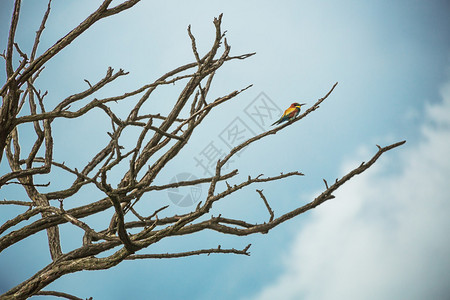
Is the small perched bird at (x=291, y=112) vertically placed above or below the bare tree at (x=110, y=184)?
above

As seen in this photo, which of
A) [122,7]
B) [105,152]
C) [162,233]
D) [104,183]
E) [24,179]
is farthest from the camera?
[105,152]

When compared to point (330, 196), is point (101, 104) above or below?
above

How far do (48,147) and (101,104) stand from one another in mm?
678

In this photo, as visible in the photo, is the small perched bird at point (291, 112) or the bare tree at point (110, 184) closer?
the bare tree at point (110, 184)

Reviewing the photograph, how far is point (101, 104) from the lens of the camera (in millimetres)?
2363

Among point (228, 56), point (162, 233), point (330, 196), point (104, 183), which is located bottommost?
point (330, 196)

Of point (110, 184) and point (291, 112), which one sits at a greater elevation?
point (291, 112)

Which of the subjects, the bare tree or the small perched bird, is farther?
the small perched bird

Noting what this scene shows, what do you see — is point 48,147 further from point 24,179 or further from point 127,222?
point 127,222

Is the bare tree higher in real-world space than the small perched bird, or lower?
lower

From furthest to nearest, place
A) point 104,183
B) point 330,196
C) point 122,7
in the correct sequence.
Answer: point 122,7, point 330,196, point 104,183

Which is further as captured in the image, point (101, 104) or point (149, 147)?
point (149, 147)

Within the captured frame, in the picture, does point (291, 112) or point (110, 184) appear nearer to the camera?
point (110, 184)

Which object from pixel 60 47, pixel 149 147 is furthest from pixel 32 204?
pixel 60 47
